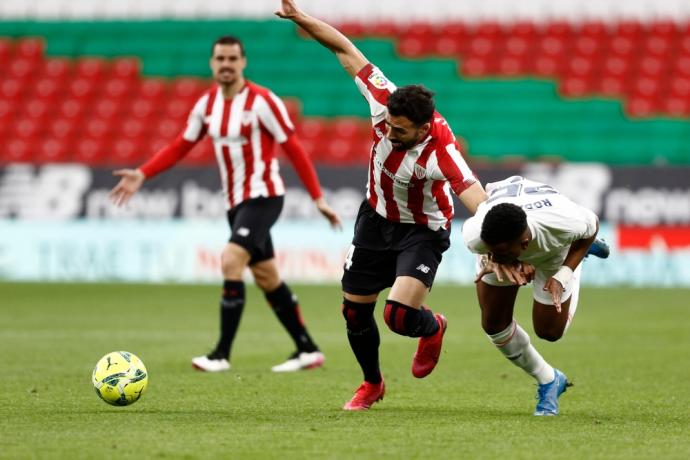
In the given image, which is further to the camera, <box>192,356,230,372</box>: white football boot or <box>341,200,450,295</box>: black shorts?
<box>192,356,230,372</box>: white football boot

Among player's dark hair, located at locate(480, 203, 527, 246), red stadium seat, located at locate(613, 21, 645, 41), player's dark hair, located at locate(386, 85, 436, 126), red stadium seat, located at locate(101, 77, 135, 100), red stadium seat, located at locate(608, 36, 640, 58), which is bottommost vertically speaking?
player's dark hair, located at locate(480, 203, 527, 246)

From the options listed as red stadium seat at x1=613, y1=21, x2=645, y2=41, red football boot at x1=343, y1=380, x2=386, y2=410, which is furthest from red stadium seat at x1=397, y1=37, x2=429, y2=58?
red football boot at x1=343, y1=380, x2=386, y2=410

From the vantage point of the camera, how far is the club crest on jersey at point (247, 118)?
9.91 metres

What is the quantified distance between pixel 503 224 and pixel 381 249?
140 cm

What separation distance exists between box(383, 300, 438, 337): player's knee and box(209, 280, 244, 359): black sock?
2.57 meters

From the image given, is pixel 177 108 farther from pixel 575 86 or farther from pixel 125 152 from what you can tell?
pixel 575 86

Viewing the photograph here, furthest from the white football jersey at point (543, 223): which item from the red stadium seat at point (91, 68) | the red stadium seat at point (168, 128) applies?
the red stadium seat at point (91, 68)

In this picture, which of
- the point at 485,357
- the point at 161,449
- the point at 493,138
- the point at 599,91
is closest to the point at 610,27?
the point at 599,91

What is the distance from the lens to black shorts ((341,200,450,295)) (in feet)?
24.1

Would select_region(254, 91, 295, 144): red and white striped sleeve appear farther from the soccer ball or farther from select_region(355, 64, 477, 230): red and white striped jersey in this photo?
the soccer ball

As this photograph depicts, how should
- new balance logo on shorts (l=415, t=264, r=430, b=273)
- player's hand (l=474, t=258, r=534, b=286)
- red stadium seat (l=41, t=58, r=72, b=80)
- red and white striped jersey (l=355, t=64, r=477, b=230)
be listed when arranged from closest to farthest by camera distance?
1. player's hand (l=474, t=258, r=534, b=286)
2. red and white striped jersey (l=355, t=64, r=477, b=230)
3. new balance logo on shorts (l=415, t=264, r=430, b=273)
4. red stadium seat (l=41, t=58, r=72, b=80)

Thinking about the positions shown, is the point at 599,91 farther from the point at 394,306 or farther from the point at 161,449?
the point at 161,449

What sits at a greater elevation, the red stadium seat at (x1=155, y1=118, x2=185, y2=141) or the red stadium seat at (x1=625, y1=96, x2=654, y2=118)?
the red stadium seat at (x1=625, y1=96, x2=654, y2=118)

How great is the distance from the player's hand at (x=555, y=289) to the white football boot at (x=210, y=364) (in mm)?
3445
